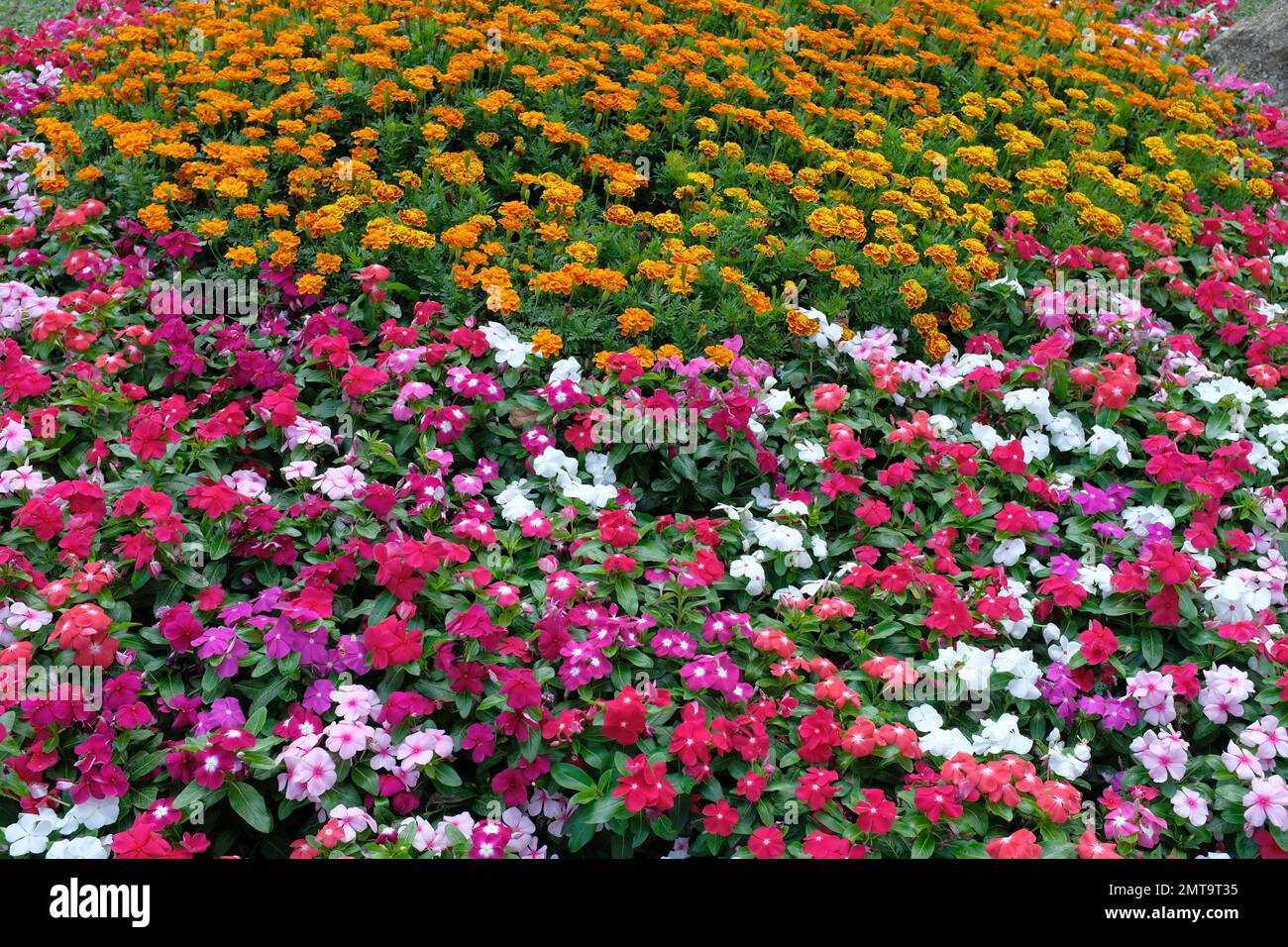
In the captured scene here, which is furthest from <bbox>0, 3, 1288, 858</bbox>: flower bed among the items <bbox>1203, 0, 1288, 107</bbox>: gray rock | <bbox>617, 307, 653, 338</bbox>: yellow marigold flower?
<bbox>1203, 0, 1288, 107</bbox>: gray rock

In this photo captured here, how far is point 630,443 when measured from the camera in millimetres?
3969

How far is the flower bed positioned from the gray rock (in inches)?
87.4

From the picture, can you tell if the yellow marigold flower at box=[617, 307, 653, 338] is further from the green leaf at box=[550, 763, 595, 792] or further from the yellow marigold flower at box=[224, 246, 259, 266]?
the green leaf at box=[550, 763, 595, 792]

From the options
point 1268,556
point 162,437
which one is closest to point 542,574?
point 162,437

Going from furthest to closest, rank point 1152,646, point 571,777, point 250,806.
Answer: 1. point 1152,646
2. point 571,777
3. point 250,806

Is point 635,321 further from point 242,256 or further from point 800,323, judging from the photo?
point 242,256

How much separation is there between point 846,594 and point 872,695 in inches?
15.4

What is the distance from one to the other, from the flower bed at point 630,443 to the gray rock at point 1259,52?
87.4 inches

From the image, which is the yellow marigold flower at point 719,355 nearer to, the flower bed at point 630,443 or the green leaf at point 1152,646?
the flower bed at point 630,443

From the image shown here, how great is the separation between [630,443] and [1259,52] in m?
7.02

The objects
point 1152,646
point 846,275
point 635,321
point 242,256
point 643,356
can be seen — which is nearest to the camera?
point 1152,646

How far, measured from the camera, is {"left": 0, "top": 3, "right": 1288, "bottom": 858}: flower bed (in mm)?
2930

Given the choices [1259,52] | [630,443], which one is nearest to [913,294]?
[630,443]
